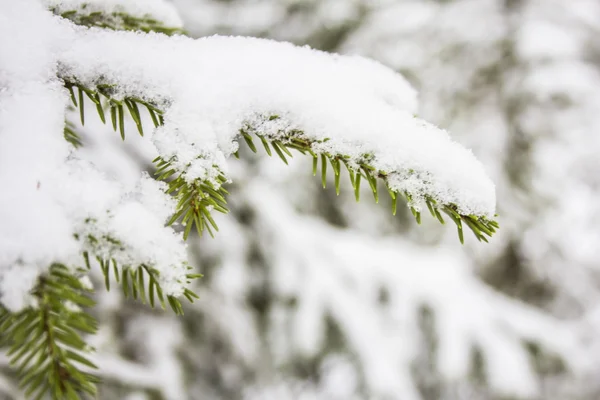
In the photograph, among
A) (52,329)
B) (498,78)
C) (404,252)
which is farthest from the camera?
(498,78)

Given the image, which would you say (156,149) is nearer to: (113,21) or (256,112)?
(256,112)

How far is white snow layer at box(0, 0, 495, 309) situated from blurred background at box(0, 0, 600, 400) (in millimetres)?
1439

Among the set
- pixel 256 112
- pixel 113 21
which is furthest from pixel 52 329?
pixel 113 21

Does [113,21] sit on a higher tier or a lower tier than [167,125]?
higher

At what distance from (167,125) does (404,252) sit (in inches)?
Result: 90.5

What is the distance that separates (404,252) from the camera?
2594 mm

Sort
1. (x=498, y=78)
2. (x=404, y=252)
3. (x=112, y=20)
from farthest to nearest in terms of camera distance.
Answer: (x=498, y=78)
(x=404, y=252)
(x=112, y=20)

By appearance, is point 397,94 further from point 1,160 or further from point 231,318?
point 231,318

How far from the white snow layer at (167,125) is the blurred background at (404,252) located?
1.44 meters

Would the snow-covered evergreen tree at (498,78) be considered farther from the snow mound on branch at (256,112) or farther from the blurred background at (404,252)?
the snow mound on branch at (256,112)

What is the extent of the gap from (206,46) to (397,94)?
1.00 feet

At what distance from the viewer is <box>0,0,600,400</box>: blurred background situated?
7.37 ft

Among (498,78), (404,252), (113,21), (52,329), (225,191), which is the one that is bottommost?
(52,329)

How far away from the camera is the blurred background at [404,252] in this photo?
7.37 ft
